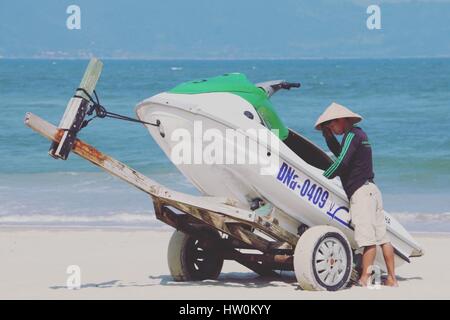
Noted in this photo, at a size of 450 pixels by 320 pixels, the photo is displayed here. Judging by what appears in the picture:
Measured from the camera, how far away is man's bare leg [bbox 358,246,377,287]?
852cm

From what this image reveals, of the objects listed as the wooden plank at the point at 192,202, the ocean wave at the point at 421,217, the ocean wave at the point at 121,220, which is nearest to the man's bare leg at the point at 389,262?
the wooden plank at the point at 192,202

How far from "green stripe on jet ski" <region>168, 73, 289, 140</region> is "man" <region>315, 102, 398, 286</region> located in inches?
14.3

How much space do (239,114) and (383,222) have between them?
1356 mm

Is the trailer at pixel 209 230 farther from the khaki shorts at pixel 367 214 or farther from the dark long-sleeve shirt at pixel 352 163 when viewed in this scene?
the dark long-sleeve shirt at pixel 352 163

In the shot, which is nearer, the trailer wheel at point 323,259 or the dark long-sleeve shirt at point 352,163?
the trailer wheel at point 323,259

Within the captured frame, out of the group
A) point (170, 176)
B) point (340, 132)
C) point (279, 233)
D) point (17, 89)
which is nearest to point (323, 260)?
point (279, 233)

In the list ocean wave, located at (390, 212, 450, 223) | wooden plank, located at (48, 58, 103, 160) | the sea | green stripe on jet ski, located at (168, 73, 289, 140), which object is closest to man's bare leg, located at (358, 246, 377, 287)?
green stripe on jet ski, located at (168, 73, 289, 140)

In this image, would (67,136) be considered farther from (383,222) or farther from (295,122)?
(295,122)

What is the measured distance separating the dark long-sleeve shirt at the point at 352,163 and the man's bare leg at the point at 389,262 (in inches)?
19.6

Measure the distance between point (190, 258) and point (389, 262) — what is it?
4.99 feet

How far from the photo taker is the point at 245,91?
27.5 ft

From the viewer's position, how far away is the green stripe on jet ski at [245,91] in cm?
830

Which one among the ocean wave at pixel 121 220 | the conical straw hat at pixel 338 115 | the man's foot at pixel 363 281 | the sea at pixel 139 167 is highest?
the sea at pixel 139 167
